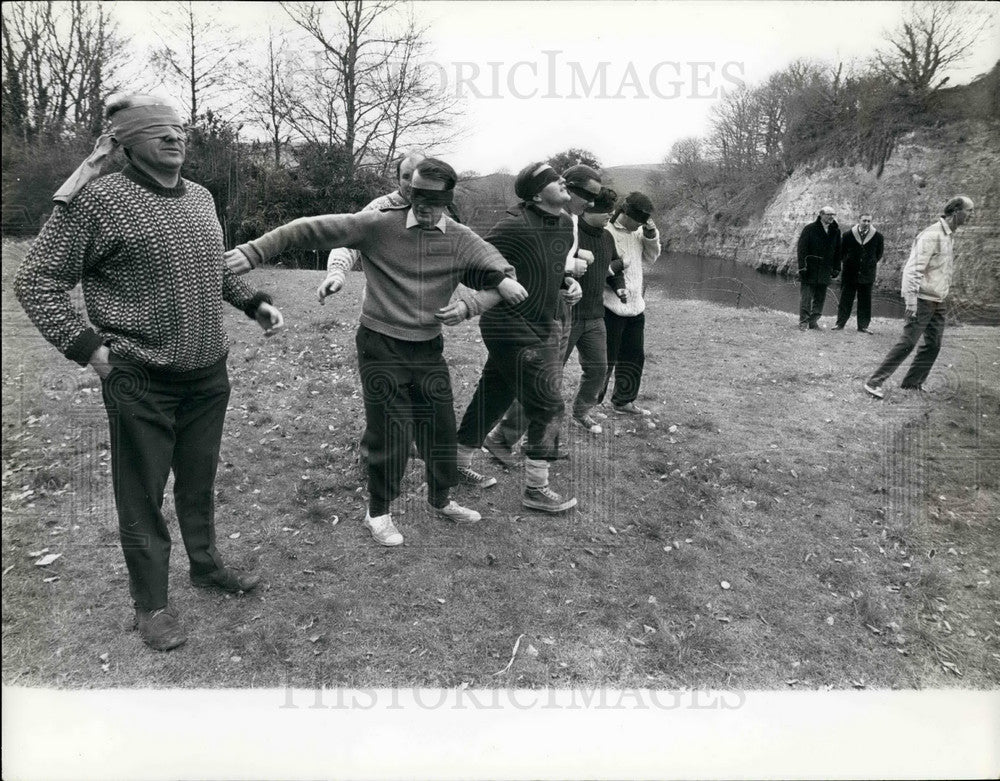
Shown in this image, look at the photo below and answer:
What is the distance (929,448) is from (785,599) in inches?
116

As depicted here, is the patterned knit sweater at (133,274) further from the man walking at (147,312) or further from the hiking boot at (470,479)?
the hiking boot at (470,479)

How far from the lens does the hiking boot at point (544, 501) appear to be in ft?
13.7

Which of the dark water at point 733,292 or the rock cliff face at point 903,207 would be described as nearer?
the rock cliff face at point 903,207

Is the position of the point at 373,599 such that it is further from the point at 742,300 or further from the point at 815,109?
the point at 815,109

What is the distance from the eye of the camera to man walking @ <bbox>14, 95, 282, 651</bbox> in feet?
8.24

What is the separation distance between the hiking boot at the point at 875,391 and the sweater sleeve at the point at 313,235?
5.60 m

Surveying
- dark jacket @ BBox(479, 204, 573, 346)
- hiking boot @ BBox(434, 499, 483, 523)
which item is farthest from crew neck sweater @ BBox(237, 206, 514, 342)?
hiking boot @ BBox(434, 499, 483, 523)

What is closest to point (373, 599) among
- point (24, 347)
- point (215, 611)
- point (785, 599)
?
point (215, 611)

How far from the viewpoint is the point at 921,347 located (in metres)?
6.84

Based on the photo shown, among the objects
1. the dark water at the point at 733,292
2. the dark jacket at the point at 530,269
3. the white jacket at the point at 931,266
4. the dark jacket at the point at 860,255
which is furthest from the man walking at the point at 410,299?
the dark water at the point at 733,292

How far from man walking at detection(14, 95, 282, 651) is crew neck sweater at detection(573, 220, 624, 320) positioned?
263 cm

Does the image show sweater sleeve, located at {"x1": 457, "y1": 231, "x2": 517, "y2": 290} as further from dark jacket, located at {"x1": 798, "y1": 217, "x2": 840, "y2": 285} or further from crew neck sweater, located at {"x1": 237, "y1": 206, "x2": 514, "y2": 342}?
dark jacket, located at {"x1": 798, "y1": 217, "x2": 840, "y2": 285}

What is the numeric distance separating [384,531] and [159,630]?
1192mm

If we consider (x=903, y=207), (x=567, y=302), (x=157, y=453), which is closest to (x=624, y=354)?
(x=567, y=302)
